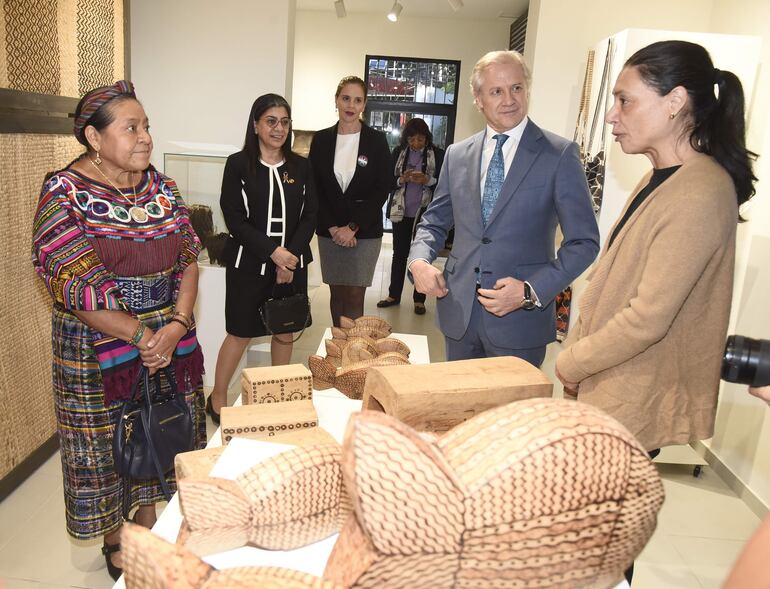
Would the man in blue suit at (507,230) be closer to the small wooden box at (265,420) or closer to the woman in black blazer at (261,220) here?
the small wooden box at (265,420)

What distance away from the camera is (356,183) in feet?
13.8

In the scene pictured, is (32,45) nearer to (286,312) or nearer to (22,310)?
(22,310)

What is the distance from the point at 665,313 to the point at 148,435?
153cm

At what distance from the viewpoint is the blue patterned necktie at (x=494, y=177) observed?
221 centimetres

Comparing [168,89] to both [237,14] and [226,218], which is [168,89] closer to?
[237,14]

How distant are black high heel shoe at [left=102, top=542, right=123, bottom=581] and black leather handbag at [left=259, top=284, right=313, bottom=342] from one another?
137 cm

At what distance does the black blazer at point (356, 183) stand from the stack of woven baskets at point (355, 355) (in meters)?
1.98

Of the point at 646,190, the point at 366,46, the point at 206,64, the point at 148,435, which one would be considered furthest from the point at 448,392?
the point at 366,46

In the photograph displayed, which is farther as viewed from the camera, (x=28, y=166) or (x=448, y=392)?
(x=28, y=166)

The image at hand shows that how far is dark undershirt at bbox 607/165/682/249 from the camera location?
5.21 ft

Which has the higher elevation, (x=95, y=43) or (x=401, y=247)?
(x=95, y=43)

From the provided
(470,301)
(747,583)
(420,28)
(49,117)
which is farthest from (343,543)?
(420,28)

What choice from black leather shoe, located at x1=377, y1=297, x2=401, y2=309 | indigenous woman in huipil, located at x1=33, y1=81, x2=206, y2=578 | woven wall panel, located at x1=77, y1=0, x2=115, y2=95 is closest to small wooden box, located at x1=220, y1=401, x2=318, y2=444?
indigenous woman in huipil, located at x1=33, y1=81, x2=206, y2=578

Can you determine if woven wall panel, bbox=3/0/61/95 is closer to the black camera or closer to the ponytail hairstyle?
the ponytail hairstyle
